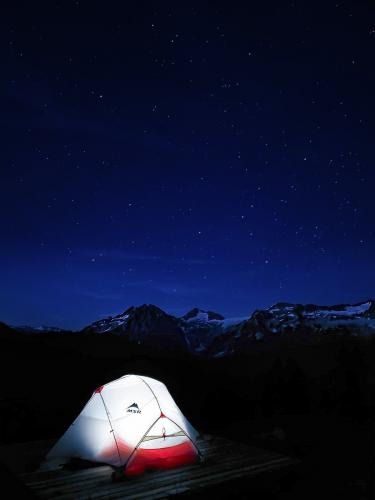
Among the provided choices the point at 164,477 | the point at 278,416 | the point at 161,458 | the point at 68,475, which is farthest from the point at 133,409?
the point at 278,416

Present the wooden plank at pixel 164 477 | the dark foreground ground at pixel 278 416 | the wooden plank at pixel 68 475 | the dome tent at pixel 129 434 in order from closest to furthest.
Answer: the wooden plank at pixel 164 477 < the wooden plank at pixel 68 475 < the dark foreground ground at pixel 278 416 < the dome tent at pixel 129 434

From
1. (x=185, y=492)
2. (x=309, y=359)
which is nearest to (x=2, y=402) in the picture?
(x=185, y=492)

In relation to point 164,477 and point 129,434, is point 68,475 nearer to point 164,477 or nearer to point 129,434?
point 129,434

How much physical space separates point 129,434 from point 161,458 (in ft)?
2.35

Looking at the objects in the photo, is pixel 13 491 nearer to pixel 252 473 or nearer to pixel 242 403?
pixel 252 473

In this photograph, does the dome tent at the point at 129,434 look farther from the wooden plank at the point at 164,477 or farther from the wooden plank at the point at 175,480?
the wooden plank at the point at 175,480

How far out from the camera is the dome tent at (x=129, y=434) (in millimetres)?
6762

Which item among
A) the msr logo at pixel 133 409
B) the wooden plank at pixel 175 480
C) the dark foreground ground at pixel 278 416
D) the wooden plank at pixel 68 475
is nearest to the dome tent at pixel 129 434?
the msr logo at pixel 133 409

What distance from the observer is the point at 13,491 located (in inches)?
279

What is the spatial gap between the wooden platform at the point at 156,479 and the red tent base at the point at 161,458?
0.14m

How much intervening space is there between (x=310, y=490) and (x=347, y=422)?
611cm

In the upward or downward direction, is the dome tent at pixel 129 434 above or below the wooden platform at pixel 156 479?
above

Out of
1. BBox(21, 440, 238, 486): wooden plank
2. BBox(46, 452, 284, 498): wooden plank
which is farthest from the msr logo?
BBox(46, 452, 284, 498): wooden plank

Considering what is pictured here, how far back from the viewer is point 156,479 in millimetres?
6219
